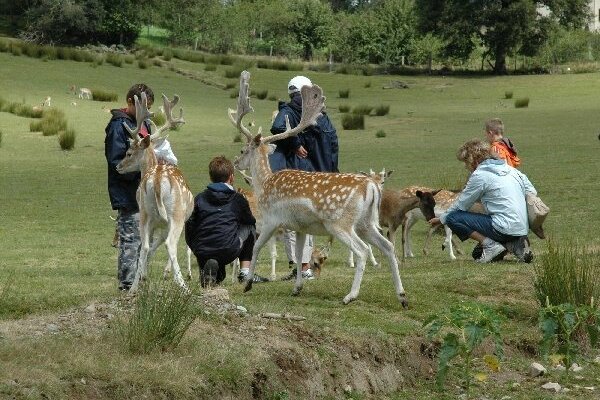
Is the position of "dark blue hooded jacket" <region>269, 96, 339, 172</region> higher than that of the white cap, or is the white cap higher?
the white cap

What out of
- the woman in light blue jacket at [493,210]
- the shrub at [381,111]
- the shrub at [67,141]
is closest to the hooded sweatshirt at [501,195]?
the woman in light blue jacket at [493,210]

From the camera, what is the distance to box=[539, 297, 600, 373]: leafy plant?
349 inches

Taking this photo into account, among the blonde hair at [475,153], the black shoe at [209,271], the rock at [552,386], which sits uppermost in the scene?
the blonde hair at [475,153]

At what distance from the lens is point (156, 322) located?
7617mm

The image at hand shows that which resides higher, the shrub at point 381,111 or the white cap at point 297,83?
the white cap at point 297,83

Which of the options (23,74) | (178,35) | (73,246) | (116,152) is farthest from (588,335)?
(178,35)

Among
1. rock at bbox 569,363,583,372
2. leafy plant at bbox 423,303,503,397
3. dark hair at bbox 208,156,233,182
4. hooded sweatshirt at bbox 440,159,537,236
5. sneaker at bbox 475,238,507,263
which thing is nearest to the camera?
leafy plant at bbox 423,303,503,397

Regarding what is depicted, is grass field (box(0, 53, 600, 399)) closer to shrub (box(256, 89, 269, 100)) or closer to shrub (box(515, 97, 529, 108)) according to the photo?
shrub (box(515, 97, 529, 108))

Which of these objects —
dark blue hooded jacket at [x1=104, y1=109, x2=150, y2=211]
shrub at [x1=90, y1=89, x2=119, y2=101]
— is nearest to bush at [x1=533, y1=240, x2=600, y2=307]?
dark blue hooded jacket at [x1=104, y1=109, x2=150, y2=211]

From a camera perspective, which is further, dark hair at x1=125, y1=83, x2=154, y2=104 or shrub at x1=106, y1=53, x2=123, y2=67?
shrub at x1=106, y1=53, x2=123, y2=67

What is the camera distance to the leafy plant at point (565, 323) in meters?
8.87

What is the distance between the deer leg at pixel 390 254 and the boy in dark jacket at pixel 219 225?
78.3 inches

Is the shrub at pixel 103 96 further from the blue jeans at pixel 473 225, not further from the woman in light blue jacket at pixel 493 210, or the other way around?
the blue jeans at pixel 473 225

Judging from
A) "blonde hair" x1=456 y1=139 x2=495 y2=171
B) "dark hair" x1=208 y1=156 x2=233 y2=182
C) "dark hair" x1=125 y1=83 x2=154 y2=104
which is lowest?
"dark hair" x1=208 y1=156 x2=233 y2=182
